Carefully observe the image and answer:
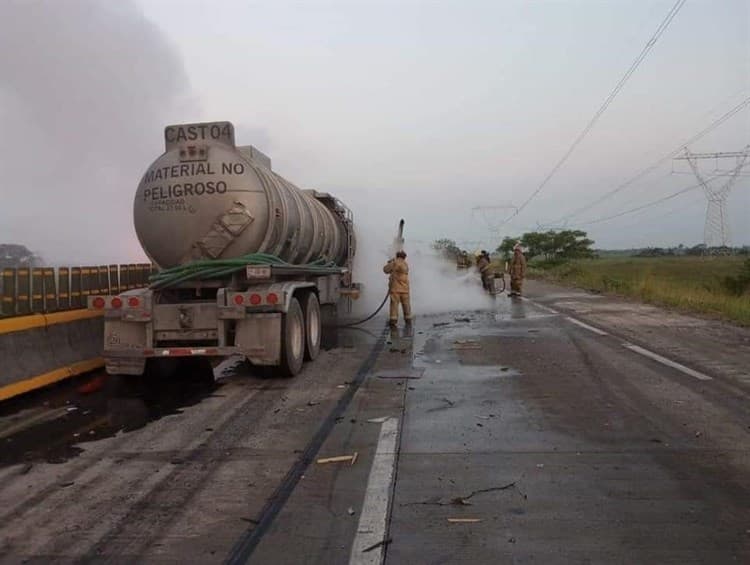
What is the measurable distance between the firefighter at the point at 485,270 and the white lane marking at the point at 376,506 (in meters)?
19.6

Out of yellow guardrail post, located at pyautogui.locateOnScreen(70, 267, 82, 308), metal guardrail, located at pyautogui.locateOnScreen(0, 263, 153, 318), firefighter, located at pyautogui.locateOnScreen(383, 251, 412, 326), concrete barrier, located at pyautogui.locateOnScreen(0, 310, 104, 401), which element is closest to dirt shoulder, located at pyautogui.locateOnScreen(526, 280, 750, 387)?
firefighter, located at pyautogui.locateOnScreen(383, 251, 412, 326)

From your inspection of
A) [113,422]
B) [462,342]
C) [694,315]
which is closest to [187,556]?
[113,422]

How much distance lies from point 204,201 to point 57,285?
7.33 ft

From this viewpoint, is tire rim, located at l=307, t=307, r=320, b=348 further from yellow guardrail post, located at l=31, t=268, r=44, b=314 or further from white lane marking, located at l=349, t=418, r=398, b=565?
white lane marking, located at l=349, t=418, r=398, b=565

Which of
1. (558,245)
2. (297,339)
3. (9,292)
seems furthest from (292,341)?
(558,245)

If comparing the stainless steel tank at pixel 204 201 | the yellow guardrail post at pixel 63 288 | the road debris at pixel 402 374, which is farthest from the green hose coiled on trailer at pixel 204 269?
the road debris at pixel 402 374

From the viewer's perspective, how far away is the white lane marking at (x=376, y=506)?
368 centimetres

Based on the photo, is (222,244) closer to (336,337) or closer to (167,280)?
(167,280)

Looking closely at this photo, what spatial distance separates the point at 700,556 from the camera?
11.8 ft

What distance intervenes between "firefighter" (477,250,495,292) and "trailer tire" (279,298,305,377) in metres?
16.1

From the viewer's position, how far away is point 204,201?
356 inches

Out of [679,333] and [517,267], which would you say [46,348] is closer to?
[679,333]

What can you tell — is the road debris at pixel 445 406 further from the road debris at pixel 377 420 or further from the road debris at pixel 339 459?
the road debris at pixel 339 459

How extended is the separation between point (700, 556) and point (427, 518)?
1.49m
